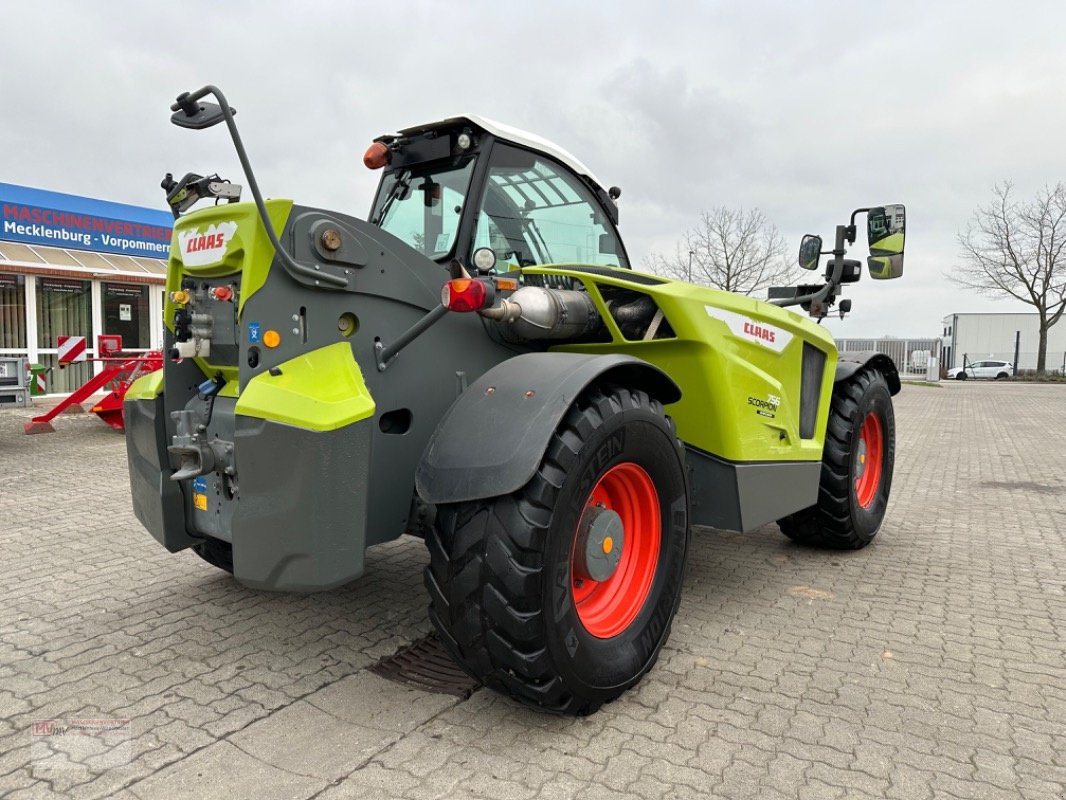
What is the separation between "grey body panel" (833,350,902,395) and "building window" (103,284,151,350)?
16.0 metres

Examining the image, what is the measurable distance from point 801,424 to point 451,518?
2.61 metres

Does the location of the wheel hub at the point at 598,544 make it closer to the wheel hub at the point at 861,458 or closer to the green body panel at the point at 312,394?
the green body panel at the point at 312,394

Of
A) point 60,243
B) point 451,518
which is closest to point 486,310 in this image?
point 451,518

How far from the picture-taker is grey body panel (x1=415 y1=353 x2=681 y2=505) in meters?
2.51

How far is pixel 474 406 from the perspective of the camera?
9.02 feet

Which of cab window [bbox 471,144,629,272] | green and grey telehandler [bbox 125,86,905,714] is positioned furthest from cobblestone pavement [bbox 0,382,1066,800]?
cab window [bbox 471,144,629,272]

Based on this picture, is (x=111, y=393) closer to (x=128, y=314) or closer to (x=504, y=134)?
(x=128, y=314)

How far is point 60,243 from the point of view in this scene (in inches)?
626

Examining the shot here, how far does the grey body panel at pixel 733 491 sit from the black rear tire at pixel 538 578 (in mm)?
923

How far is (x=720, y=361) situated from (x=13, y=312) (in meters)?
16.3

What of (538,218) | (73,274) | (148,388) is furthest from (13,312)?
(538,218)

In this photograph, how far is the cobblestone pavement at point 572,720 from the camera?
2422mm

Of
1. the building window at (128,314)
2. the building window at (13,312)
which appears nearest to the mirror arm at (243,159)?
the building window at (13,312)

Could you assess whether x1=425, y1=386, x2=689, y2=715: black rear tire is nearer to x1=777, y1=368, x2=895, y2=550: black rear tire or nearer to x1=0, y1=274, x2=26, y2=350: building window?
x1=777, y1=368, x2=895, y2=550: black rear tire
